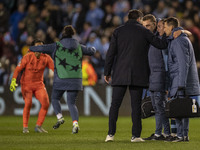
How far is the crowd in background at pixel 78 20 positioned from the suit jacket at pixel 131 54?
8.93 meters

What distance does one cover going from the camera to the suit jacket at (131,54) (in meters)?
9.44

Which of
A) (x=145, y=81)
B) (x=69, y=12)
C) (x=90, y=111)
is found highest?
(x=69, y=12)

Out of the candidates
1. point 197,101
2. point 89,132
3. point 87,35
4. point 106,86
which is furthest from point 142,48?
point 87,35

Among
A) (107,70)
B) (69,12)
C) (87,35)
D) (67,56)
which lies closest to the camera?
(107,70)

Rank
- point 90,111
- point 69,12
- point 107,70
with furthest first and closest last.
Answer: point 69,12
point 90,111
point 107,70

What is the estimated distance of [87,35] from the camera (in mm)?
20000

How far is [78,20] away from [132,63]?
1178cm

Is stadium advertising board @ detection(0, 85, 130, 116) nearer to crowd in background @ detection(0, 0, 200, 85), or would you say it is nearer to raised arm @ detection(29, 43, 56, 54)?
crowd in background @ detection(0, 0, 200, 85)

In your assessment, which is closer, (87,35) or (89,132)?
(89,132)

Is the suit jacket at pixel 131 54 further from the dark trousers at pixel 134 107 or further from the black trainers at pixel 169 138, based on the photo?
the black trainers at pixel 169 138

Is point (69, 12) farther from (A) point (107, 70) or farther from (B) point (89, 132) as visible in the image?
(A) point (107, 70)

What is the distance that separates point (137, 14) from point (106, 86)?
8361mm

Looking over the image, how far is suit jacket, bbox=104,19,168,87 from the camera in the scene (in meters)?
9.44

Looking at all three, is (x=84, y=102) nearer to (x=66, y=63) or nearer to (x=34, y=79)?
(x=34, y=79)
